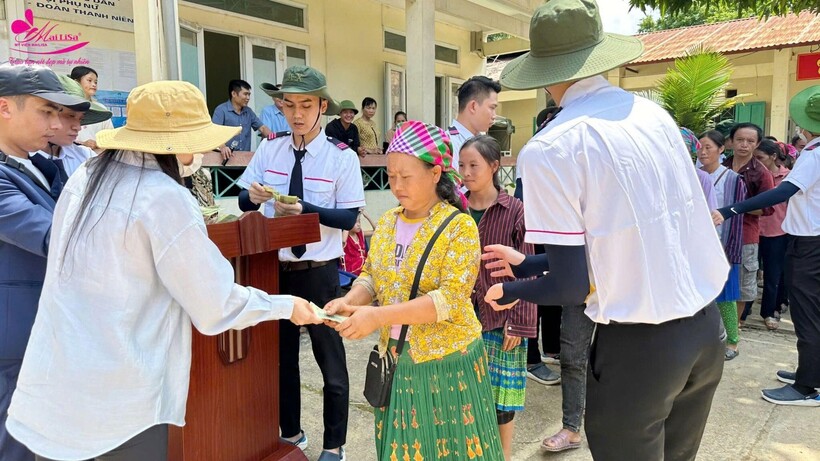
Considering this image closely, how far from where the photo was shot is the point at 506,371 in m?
2.57

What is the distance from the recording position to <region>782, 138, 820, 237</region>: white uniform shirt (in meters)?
3.60

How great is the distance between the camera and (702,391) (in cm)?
174

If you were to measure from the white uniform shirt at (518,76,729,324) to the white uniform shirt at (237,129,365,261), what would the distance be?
150cm

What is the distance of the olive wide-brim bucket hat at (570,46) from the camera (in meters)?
1.56

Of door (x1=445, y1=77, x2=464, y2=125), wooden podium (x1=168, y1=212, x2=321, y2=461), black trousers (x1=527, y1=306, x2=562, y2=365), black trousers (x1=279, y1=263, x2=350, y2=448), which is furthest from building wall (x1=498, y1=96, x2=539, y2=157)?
wooden podium (x1=168, y1=212, x2=321, y2=461)

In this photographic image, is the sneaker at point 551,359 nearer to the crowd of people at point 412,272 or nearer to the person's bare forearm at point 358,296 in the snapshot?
the crowd of people at point 412,272

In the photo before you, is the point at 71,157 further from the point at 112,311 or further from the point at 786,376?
the point at 786,376

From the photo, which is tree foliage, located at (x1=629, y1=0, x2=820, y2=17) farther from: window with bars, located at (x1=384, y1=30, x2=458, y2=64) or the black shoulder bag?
the black shoulder bag

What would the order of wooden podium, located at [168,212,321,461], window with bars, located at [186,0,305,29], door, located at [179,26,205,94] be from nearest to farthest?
wooden podium, located at [168,212,321,461]
door, located at [179,26,205,94]
window with bars, located at [186,0,305,29]

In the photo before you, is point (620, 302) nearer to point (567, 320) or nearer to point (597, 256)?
point (597, 256)

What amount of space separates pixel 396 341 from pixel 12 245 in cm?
136

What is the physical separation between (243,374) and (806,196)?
12.0 ft

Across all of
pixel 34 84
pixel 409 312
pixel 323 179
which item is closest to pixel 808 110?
pixel 323 179

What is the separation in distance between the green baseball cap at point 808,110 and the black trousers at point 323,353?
320cm
